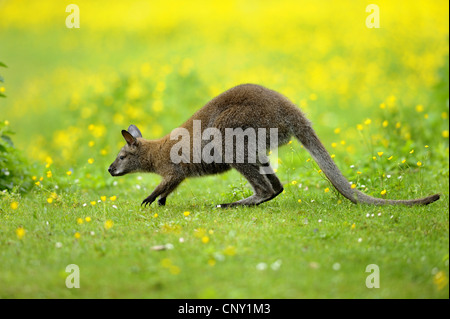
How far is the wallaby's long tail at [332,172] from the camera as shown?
5934 millimetres

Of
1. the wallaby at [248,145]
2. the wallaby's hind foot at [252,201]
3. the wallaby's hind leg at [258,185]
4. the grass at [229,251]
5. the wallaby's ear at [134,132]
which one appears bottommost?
the grass at [229,251]

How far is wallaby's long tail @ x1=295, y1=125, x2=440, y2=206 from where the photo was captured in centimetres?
593

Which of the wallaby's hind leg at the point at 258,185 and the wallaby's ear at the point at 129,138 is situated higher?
the wallaby's ear at the point at 129,138

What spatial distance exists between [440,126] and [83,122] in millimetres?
7579

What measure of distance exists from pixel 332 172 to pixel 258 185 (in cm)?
92

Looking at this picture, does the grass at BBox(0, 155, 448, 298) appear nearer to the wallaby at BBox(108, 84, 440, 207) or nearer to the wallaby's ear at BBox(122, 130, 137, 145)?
the wallaby at BBox(108, 84, 440, 207)

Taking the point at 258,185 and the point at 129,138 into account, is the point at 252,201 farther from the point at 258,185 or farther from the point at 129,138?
the point at 129,138

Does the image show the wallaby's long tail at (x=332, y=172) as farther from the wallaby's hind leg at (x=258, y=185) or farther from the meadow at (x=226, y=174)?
the wallaby's hind leg at (x=258, y=185)

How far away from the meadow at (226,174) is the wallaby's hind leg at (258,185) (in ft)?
0.61

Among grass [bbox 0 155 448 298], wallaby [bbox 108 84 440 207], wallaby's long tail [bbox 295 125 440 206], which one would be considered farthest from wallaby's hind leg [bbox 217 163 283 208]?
wallaby's long tail [bbox 295 125 440 206]

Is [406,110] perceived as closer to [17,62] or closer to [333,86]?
[333,86]

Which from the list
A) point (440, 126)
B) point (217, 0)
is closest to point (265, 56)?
point (217, 0)

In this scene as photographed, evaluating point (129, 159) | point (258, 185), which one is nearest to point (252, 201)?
point (258, 185)

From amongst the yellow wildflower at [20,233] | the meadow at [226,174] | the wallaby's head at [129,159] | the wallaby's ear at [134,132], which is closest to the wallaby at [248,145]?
the meadow at [226,174]
